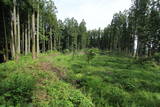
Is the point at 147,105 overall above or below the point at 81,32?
below

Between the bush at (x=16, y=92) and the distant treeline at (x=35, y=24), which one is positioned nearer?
the bush at (x=16, y=92)

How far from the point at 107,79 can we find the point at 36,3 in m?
12.1

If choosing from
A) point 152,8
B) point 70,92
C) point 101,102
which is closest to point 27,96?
point 70,92

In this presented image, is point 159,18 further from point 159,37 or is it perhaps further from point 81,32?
point 81,32

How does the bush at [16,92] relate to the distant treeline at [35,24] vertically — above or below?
below

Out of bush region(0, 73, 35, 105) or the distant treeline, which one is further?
the distant treeline

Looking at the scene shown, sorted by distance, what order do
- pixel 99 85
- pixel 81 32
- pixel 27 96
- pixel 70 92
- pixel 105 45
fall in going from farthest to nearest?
pixel 105 45 → pixel 81 32 → pixel 99 85 → pixel 70 92 → pixel 27 96

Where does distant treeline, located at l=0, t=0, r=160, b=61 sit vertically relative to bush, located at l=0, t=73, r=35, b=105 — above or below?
above

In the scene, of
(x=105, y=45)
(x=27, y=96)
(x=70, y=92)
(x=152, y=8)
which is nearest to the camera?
(x=27, y=96)

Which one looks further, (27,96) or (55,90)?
(55,90)

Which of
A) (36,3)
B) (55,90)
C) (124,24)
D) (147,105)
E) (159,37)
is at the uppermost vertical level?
(124,24)

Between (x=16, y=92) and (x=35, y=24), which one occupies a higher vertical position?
(x=35, y=24)

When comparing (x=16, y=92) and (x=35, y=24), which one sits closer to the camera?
(x=16, y=92)

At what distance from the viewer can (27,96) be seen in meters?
3.84
